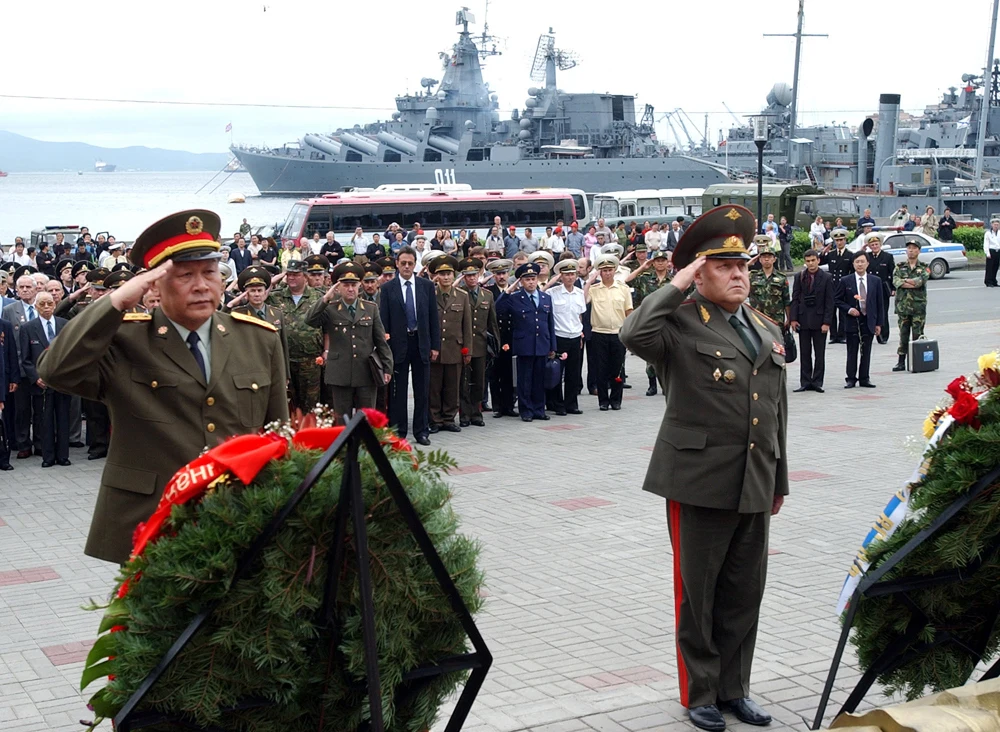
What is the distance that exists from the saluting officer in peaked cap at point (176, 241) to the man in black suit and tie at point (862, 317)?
42.0 feet

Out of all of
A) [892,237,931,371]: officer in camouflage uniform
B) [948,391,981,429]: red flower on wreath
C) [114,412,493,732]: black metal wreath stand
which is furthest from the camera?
[892,237,931,371]: officer in camouflage uniform

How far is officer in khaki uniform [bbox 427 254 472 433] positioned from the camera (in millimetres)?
13641

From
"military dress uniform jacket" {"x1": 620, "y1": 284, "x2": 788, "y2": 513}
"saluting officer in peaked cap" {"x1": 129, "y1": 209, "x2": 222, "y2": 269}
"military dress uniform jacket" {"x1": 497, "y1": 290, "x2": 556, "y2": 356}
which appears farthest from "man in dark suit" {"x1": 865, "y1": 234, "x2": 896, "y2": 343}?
"saluting officer in peaked cap" {"x1": 129, "y1": 209, "x2": 222, "y2": 269}

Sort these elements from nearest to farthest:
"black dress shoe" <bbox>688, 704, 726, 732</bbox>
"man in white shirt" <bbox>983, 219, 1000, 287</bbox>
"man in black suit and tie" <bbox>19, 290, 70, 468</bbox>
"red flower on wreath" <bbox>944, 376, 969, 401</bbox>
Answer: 1. "red flower on wreath" <bbox>944, 376, 969, 401</bbox>
2. "black dress shoe" <bbox>688, 704, 726, 732</bbox>
3. "man in black suit and tie" <bbox>19, 290, 70, 468</bbox>
4. "man in white shirt" <bbox>983, 219, 1000, 287</bbox>

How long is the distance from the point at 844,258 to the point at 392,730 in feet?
54.4

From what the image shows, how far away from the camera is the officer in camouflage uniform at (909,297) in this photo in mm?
17484

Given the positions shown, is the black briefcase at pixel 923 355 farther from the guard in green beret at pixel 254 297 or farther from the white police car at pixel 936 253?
the white police car at pixel 936 253

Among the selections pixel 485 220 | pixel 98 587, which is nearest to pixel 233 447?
pixel 98 587

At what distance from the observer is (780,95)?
219ft

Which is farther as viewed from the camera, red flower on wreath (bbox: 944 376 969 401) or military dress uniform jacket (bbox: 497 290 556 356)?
military dress uniform jacket (bbox: 497 290 556 356)

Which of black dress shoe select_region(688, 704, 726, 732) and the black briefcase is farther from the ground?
black dress shoe select_region(688, 704, 726, 732)

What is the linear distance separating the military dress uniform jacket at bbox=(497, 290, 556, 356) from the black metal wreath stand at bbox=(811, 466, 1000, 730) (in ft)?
32.1

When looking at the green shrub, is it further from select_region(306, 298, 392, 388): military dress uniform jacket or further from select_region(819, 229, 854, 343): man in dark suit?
select_region(306, 298, 392, 388): military dress uniform jacket

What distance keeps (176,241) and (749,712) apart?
10.0 ft
